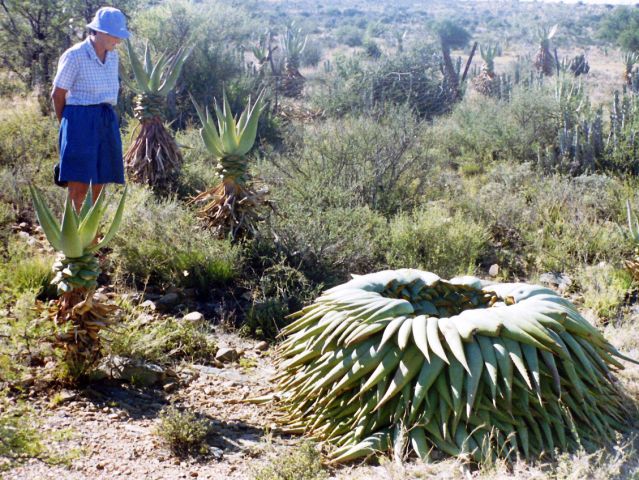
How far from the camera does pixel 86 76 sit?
536 centimetres

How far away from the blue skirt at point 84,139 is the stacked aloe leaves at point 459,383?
8.56 feet

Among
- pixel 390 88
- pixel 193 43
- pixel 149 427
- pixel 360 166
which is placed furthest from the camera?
pixel 390 88

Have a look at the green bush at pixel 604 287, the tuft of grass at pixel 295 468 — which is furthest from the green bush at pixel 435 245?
the tuft of grass at pixel 295 468

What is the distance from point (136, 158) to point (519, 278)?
Answer: 4.26 metres

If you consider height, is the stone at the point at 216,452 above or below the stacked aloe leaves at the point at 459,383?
below

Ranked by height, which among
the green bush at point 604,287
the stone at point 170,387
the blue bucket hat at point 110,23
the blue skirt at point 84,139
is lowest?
the green bush at point 604,287

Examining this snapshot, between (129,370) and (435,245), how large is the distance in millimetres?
3296

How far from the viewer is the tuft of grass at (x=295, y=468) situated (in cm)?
316

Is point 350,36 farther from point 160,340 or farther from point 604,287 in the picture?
point 160,340

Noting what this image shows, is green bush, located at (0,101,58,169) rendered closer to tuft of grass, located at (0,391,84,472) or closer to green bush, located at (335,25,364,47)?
tuft of grass, located at (0,391,84,472)

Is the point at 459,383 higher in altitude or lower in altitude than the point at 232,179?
lower

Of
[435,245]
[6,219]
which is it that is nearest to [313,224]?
[435,245]

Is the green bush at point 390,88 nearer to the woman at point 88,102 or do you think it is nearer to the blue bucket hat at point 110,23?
the woman at point 88,102

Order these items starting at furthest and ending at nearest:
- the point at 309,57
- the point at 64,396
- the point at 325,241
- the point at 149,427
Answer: the point at 309,57
the point at 325,241
the point at 64,396
the point at 149,427
